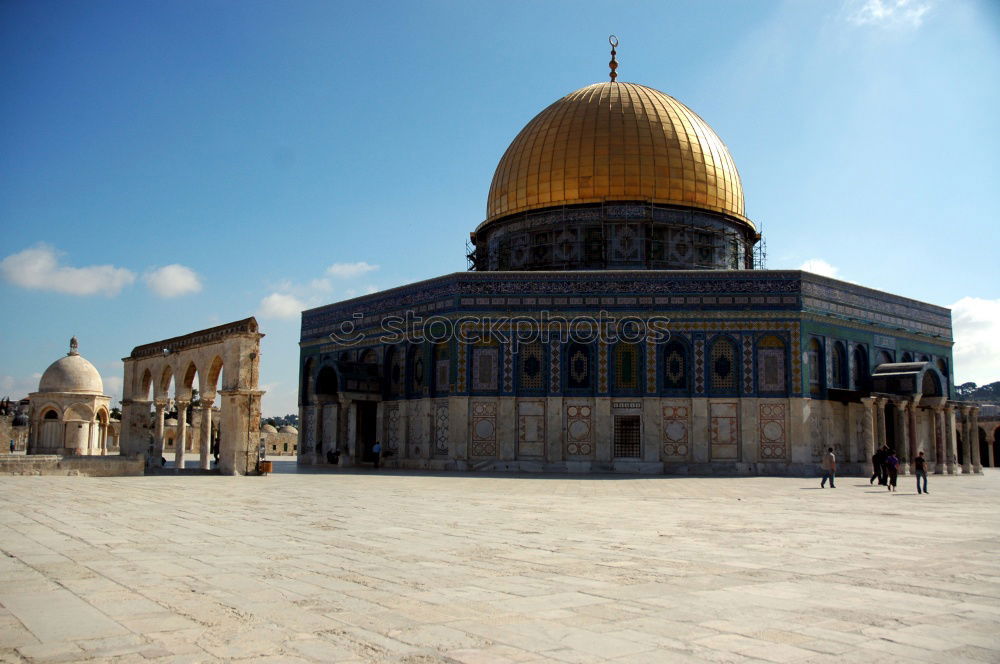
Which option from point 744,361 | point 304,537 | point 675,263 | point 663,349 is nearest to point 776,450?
point 744,361

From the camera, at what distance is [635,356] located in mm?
28062

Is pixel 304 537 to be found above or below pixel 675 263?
below

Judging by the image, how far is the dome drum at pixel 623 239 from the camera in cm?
3139

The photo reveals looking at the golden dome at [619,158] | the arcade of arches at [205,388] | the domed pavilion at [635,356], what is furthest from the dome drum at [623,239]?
the arcade of arches at [205,388]

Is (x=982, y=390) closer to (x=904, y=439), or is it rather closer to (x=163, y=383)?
(x=904, y=439)

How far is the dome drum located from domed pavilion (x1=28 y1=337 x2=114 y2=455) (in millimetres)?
21564

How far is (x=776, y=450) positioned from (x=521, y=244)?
1191 cm

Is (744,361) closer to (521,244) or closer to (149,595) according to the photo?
(521,244)

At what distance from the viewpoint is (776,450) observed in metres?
27.4

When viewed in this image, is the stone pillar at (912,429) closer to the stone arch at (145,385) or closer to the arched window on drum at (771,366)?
the arched window on drum at (771,366)

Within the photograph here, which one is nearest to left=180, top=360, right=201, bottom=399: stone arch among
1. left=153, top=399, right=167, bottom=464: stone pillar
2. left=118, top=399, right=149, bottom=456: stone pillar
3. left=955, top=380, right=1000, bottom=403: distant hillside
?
left=153, top=399, right=167, bottom=464: stone pillar

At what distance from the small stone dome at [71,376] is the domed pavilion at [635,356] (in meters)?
16.4

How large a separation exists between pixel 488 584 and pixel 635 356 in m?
21.8

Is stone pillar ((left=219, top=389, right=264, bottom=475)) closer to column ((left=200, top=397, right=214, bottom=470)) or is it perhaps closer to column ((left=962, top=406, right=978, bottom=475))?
column ((left=200, top=397, right=214, bottom=470))
